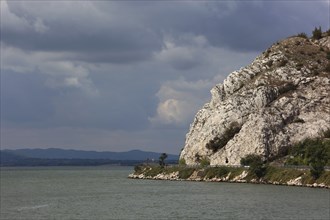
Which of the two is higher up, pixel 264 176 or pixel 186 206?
pixel 264 176

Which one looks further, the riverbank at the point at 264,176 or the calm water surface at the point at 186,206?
the riverbank at the point at 264,176

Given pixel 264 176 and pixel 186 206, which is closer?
pixel 186 206

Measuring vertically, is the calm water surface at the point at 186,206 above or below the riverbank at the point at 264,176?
below

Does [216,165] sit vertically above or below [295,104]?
below

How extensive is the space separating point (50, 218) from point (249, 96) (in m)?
123

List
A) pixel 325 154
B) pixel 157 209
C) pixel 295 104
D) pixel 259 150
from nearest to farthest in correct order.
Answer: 1. pixel 157 209
2. pixel 325 154
3. pixel 259 150
4. pixel 295 104

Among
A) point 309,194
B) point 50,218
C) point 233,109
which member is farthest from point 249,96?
point 50,218

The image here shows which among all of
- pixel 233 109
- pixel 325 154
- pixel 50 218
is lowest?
pixel 50 218

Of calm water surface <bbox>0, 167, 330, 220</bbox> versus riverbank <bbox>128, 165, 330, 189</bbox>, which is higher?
riverbank <bbox>128, 165, 330, 189</bbox>

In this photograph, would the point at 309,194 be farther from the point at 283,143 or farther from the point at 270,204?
the point at 283,143

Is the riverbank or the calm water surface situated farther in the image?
the riverbank

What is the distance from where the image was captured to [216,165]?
190 meters

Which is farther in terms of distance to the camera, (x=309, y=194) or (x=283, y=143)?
(x=283, y=143)

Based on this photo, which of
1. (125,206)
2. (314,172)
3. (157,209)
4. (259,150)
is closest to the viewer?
(157,209)
